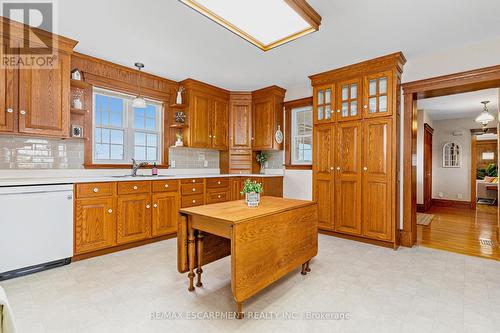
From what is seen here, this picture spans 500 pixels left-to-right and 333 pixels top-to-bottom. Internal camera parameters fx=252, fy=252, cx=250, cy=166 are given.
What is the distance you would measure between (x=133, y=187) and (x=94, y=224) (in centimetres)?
60

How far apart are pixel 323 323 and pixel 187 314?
973mm

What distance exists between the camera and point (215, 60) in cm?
346

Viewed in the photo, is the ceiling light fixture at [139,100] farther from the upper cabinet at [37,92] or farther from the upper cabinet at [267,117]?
the upper cabinet at [267,117]

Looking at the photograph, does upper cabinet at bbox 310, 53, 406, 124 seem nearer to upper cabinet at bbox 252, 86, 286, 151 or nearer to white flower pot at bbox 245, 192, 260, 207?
upper cabinet at bbox 252, 86, 286, 151

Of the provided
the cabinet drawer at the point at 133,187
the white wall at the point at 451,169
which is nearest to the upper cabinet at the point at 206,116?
the cabinet drawer at the point at 133,187

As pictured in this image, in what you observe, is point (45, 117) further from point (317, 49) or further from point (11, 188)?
point (317, 49)

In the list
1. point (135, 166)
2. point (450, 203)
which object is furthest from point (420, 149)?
point (135, 166)

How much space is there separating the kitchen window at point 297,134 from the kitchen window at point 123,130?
233 cm

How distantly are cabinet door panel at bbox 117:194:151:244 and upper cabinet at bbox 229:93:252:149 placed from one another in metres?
2.06

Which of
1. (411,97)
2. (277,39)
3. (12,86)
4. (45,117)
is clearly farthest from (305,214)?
(12,86)

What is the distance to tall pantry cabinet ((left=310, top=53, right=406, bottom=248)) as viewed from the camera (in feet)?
10.8

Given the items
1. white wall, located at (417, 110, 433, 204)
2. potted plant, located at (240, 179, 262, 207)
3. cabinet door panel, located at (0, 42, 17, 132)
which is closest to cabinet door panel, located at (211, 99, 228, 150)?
potted plant, located at (240, 179, 262, 207)

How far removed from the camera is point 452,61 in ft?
10.3

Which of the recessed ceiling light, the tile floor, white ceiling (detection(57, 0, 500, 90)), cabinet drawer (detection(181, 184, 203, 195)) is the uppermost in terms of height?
white ceiling (detection(57, 0, 500, 90))
